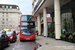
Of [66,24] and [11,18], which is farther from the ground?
[11,18]

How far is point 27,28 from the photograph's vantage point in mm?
16719

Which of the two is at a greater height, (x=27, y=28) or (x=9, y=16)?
(x=9, y=16)

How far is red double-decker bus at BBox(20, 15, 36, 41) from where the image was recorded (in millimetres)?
16469

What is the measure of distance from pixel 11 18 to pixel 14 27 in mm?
8058

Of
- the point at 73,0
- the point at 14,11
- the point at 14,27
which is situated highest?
the point at 14,11

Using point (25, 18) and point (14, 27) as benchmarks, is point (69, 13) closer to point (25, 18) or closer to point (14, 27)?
point (25, 18)

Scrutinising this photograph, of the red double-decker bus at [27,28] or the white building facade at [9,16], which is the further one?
the white building facade at [9,16]

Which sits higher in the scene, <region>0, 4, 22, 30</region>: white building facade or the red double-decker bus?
<region>0, 4, 22, 30</region>: white building facade

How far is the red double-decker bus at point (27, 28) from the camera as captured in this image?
16.5m

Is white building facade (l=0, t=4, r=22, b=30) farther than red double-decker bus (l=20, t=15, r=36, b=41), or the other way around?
white building facade (l=0, t=4, r=22, b=30)

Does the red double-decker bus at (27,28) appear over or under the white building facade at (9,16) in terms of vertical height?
under

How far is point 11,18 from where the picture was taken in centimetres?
8856

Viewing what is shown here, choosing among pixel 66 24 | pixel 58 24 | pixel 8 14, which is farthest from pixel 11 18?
pixel 58 24

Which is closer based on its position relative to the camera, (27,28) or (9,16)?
(27,28)
